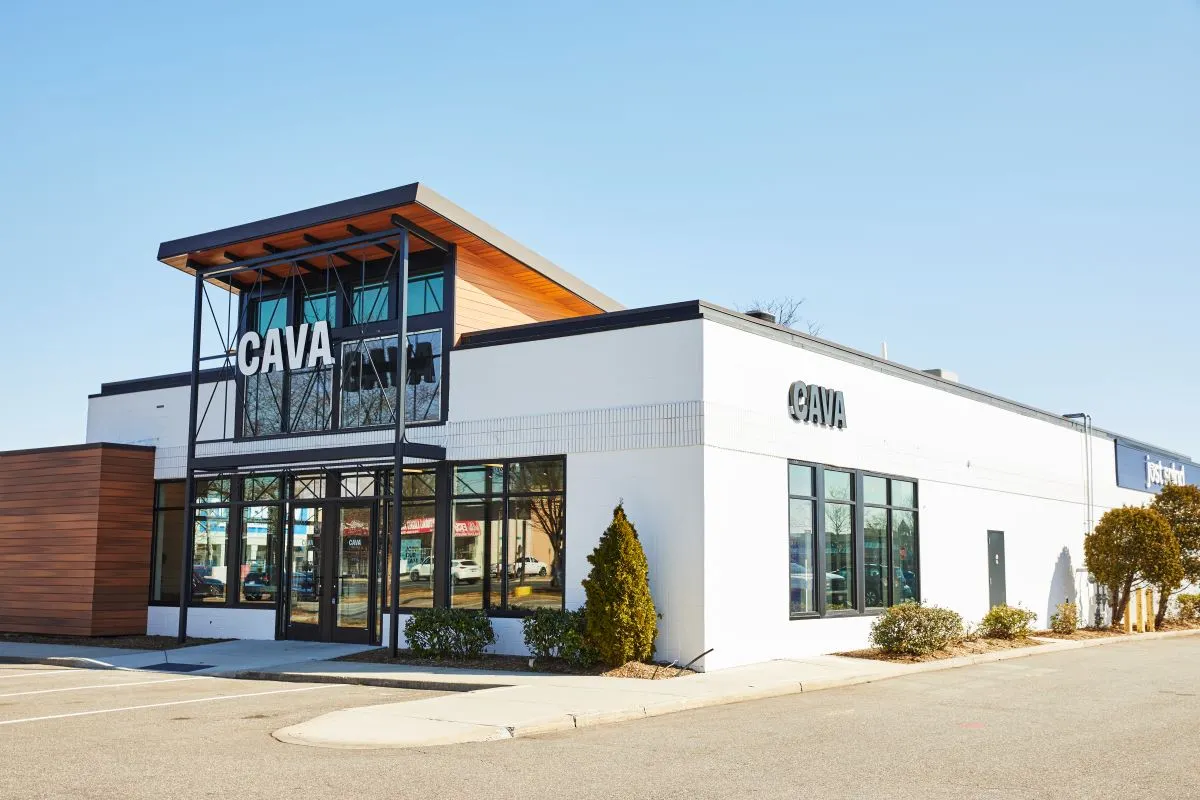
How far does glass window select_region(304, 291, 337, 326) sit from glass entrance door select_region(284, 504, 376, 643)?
362 cm

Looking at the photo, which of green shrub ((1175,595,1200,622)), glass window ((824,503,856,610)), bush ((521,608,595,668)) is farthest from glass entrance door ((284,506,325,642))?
green shrub ((1175,595,1200,622))

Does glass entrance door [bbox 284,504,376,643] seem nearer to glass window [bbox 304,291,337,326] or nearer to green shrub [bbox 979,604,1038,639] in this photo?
glass window [bbox 304,291,337,326]

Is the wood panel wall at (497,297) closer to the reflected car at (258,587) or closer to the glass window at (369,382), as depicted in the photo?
the glass window at (369,382)

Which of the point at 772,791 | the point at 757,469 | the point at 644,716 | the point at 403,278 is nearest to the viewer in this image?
the point at 772,791

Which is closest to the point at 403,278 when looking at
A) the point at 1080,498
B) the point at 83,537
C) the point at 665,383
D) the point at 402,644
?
the point at 665,383

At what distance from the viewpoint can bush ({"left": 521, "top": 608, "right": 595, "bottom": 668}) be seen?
16172 millimetres

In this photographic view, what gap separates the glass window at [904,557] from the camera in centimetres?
2097

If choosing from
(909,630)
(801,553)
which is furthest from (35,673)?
(909,630)

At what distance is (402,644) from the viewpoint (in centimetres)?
1892

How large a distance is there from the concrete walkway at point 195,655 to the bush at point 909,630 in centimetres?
868

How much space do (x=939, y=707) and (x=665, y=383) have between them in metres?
6.19

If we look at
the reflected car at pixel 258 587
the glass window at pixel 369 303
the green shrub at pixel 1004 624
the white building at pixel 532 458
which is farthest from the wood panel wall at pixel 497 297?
the green shrub at pixel 1004 624

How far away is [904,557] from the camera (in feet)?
69.9

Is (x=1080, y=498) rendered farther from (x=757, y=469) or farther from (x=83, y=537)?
(x=83, y=537)
